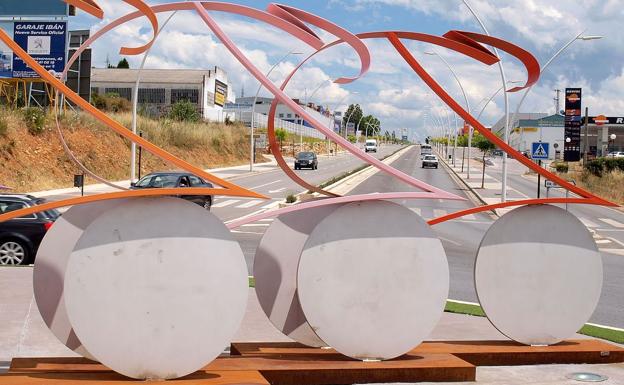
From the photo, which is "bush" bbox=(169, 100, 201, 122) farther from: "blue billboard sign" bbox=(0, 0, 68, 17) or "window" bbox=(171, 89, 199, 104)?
"blue billboard sign" bbox=(0, 0, 68, 17)

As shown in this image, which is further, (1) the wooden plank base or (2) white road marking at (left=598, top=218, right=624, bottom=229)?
(2) white road marking at (left=598, top=218, right=624, bottom=229)

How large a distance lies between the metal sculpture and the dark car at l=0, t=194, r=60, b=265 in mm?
7354

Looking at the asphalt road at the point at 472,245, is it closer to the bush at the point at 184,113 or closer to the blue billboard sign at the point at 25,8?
the blue billboard sign at the point at 25,8

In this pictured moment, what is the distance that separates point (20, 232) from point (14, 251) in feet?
1.43

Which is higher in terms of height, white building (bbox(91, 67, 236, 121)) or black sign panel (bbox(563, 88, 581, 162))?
white building (bbox(91, 67, 236, 121))

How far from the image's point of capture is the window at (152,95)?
9606cm

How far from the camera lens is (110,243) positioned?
6465 millimetres

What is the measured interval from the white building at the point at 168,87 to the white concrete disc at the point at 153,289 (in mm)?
86442

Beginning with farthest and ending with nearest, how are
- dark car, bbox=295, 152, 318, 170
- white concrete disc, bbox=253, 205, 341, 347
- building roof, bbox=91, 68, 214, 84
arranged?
building roof, bbox=91, 68, 214, 84 → dark car, bbox=295, 152, 318, 170 → white concrete disc, bbox=253, 205, 341, 347

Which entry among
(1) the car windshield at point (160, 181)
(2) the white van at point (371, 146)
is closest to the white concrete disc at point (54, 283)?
(1) the car windshield at point (160, 181)

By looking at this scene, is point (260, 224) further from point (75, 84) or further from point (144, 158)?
point (75, 84)

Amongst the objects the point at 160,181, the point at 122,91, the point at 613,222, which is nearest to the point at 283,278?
the point at 160,181

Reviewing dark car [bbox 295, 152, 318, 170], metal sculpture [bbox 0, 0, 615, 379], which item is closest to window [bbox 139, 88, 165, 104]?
dark car [bbox 295, 152, 318, 170]

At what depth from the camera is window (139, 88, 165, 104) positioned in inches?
3782
